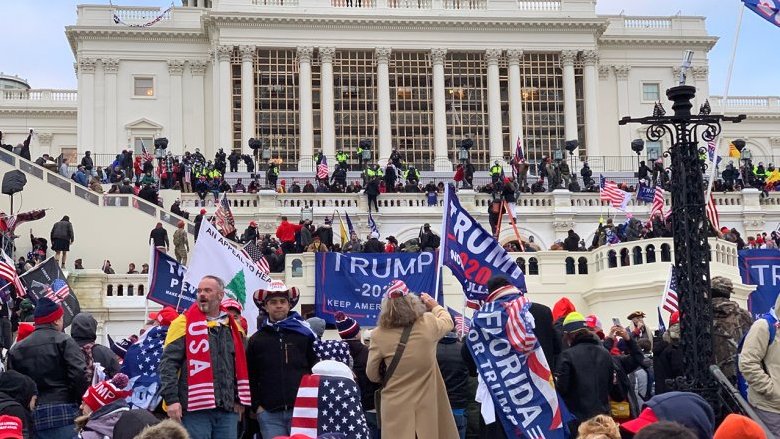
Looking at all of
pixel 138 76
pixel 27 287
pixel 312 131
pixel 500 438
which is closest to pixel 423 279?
pixel 27 287

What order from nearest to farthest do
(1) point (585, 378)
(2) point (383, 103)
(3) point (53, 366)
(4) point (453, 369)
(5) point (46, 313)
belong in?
(3) point (53, 366) → (5) point (46, 313) → (1) point (585, 378) → (4) point (453, 369) → (2) point (383, 103)

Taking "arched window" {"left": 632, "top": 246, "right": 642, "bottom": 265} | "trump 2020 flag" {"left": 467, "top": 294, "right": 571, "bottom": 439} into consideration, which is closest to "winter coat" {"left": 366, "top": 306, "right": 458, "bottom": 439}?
"trump 2020 flag" {"left": 467, "top": 294, "right": 571, "bottom": 439}

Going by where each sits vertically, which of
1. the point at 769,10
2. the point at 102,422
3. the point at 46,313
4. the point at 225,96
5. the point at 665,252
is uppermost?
the point at 225,96

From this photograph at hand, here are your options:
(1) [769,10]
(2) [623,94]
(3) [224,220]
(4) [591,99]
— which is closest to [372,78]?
(4) [591,99]

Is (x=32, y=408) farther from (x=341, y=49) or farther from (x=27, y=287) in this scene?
(x=341, y=49)

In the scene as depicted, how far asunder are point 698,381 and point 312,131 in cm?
4687

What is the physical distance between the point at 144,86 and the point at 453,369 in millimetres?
50225

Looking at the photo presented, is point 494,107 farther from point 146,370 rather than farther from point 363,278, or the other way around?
point 146,370

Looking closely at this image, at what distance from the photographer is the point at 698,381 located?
10297 millimetres

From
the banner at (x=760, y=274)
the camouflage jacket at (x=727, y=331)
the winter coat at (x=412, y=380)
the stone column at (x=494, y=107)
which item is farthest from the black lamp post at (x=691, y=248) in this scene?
the stone column at (x=494, y=107)

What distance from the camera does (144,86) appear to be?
58.8 meters

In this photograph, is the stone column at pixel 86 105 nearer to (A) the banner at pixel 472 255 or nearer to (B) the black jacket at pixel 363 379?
(A) the banner at pixel 472 255

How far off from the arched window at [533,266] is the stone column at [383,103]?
Answer: 27.1 meters

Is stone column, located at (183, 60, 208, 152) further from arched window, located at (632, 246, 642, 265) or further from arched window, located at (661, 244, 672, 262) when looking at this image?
arched window, located at (661, 244, 672, 262)
